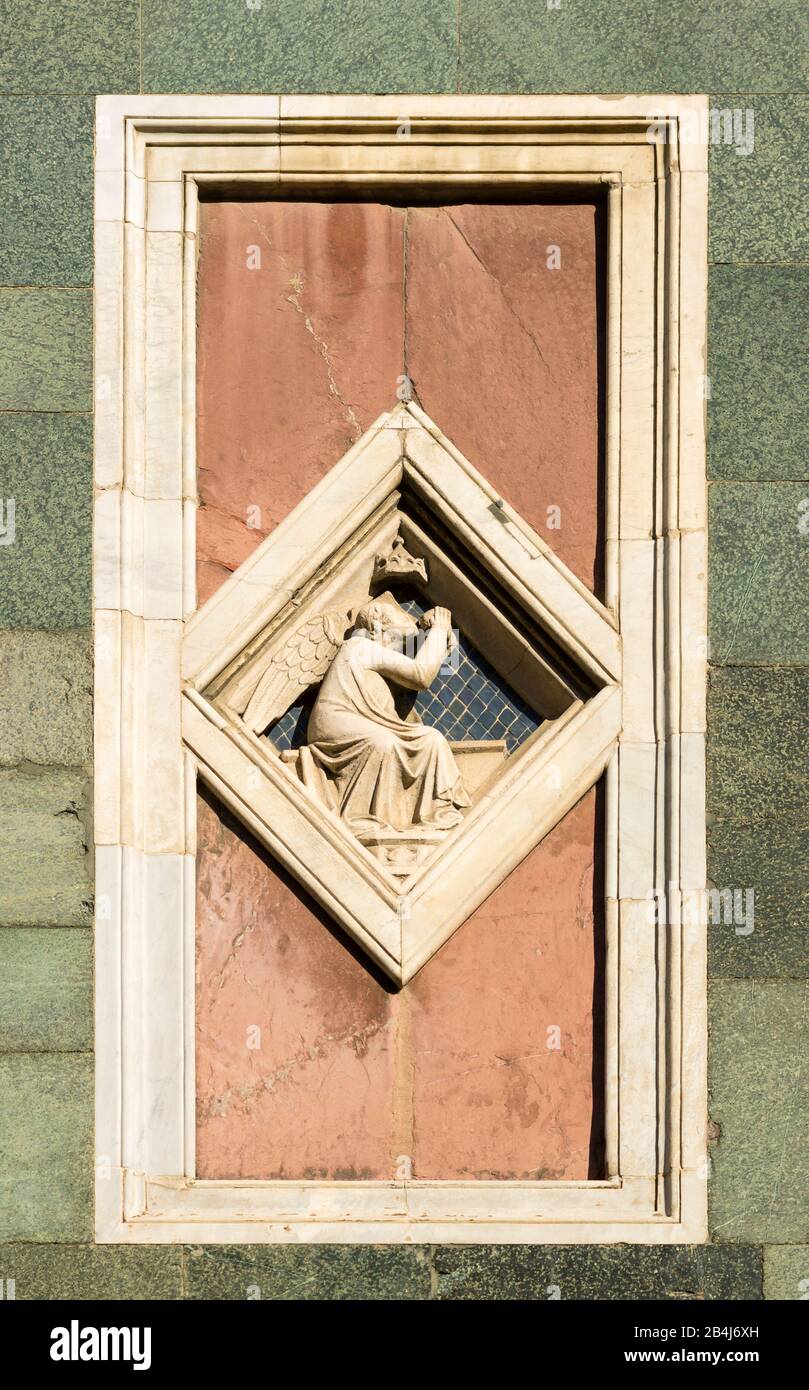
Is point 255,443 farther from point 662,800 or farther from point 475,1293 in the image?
point 475,1293

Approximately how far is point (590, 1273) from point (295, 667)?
2.58 metres

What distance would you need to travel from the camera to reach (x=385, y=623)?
334 inches

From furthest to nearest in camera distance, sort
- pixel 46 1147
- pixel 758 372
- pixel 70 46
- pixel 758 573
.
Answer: pixel 70 46, pixel 758 372, pixel 758 573, pixel 46 1147

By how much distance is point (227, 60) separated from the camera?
28.2 feet

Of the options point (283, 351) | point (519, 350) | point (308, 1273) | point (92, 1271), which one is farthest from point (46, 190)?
point (308, 1273)

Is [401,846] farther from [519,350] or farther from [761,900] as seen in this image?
[519,350]

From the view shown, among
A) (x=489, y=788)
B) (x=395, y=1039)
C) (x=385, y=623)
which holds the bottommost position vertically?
(x=395, y=1039)

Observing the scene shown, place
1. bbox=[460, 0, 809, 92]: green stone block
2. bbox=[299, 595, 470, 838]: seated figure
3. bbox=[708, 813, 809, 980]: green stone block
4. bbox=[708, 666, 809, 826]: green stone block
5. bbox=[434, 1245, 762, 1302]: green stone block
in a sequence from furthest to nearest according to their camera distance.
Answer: bbox=[460, 0, 809, 92]: green stone block < bbox=[299, 595, 470, 838]: seated figure < bbox=[708, 666, 809, 826]: green stone block < bbox=[708, 813, 809, 980]: green stone block < bbox=[434, 1245, 762, 1302]: green stone block

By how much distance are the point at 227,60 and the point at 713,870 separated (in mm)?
3752

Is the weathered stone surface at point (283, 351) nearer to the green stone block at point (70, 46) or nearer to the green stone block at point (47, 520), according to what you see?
the green stone block at point (47, 520)

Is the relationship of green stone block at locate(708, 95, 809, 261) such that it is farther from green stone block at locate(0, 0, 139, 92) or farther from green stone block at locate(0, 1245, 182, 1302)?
green stone block at locate(0, 1245, 182, 1302)

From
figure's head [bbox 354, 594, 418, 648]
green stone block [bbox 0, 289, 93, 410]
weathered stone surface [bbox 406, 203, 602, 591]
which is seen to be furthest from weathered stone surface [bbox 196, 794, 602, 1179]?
green stone block [bbox 0, 289, 93, 410]

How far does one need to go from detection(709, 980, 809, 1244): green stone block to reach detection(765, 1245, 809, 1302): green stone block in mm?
43

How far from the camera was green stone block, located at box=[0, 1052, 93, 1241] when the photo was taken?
7.98 metres
